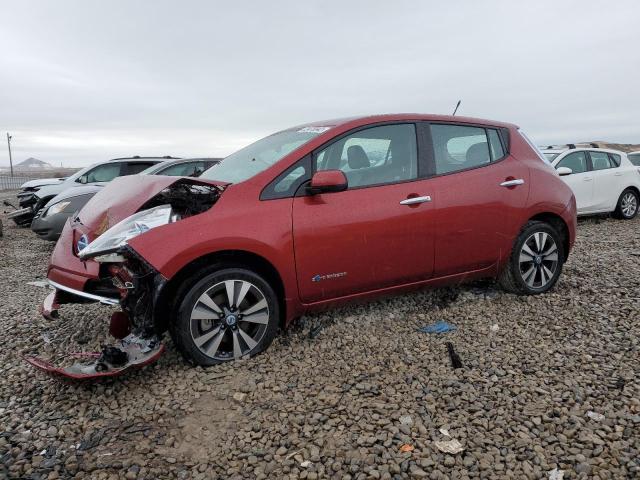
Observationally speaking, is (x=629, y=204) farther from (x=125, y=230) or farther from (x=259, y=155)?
(x=125, y=230)

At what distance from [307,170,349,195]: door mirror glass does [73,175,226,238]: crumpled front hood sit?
683 mm

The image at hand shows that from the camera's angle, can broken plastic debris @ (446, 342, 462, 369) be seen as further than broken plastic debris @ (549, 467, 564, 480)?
Yes

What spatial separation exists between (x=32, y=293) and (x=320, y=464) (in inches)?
178

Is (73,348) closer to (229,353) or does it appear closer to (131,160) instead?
(229,353)

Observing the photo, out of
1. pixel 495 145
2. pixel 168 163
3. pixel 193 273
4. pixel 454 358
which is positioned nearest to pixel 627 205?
pixel 495 145

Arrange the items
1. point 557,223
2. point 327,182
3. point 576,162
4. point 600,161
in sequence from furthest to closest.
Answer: point 600,161 → point 576,162 → point 557,223 → point 327,182

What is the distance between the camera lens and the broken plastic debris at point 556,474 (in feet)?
7.23

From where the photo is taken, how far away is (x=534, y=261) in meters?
4.51

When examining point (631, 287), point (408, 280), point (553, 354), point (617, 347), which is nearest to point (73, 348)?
point (408, 280)

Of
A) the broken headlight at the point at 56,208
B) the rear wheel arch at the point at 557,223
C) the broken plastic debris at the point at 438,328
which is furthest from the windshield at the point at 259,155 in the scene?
the broken headlight at the point at 56,208

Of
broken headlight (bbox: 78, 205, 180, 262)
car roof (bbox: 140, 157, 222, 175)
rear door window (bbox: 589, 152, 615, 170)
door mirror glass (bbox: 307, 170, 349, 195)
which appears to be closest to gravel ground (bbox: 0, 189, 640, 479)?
broken headlight (bbox: 78, 205, 180, 262)

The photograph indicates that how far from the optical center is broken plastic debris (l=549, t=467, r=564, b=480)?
86.8 inches

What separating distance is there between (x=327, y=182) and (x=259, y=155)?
0.91m

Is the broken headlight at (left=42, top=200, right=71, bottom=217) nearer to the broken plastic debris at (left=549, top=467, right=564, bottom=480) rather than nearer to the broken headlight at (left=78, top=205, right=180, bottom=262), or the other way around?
the broken headlight at (left=78, top=205, right=180, bottom=262)
